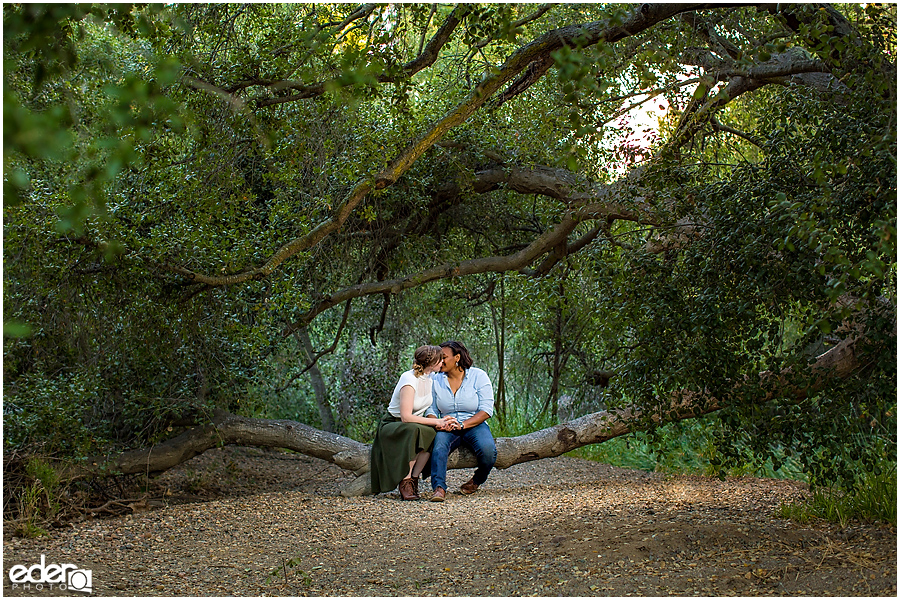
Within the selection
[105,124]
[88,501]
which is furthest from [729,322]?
[88,501]

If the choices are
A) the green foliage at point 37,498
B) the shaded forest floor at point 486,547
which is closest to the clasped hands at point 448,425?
the shaded forest floor at point 486,547

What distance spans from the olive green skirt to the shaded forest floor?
9.2 inches

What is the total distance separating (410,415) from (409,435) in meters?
0.16

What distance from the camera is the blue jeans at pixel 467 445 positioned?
539cm

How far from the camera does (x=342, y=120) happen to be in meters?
4.58

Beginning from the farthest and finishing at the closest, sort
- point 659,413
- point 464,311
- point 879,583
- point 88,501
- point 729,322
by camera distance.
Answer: point 464,311 → point 88,501 → point 659,413 → point 729,322 → point 879,583

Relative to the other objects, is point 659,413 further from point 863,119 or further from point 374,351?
point 374,351

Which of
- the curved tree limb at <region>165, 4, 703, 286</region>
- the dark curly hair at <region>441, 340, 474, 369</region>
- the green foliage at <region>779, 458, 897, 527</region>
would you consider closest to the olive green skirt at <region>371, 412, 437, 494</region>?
the dark curly hair at <region>441, 340, 474, 369</region>

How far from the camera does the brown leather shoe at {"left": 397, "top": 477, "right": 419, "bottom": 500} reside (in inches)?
210

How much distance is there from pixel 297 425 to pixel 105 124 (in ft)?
17.0

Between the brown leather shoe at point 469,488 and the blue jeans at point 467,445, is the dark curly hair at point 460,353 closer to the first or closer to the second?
the blue jeans at point 467,445

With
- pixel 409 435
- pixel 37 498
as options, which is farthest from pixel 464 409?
pixel 37 498

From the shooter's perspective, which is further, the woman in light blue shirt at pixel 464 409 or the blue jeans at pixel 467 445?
the woman in light blue shirt at pixel 464 409

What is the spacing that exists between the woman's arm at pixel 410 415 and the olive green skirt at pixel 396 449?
0.04 m
